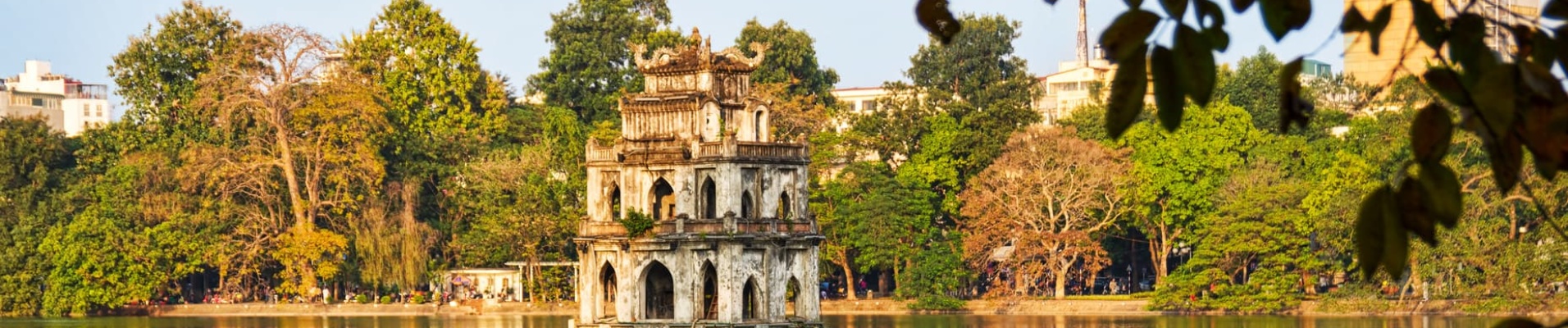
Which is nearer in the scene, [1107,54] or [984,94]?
[1107,54]

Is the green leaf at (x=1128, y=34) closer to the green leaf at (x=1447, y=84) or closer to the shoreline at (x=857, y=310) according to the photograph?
the green leaf at (x=1447, y=84)

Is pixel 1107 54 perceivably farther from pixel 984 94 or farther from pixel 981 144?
pixel 984 94

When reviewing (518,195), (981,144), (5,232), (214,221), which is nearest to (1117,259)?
(981,144)

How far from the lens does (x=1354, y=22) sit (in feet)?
12.6

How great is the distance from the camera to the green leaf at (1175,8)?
3799mm

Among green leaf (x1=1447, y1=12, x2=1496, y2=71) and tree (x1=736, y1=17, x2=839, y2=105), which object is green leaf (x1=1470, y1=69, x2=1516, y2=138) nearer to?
green leaf (x1=1447, y1=12, x2=1496, y2=71)

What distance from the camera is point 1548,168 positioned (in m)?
3.69

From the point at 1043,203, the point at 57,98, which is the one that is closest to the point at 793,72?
the point at 1043,203

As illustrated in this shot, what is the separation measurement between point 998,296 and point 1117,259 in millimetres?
5857

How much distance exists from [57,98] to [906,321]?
51.5 m

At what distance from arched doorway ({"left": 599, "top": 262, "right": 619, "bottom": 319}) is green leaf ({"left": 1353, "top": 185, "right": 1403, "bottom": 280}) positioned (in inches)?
1479

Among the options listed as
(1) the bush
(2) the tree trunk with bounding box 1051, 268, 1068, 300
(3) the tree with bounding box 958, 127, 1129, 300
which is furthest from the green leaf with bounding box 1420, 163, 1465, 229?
(2) the tree trunk with bounding box 1051, 268, 1068, 300

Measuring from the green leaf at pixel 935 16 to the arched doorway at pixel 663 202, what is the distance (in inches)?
1483

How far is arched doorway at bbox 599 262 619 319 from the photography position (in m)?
41.3
